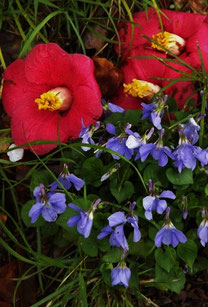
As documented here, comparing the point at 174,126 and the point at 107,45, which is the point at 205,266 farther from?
the point at 107,45

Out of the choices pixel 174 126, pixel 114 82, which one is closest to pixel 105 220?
pixel 174 126

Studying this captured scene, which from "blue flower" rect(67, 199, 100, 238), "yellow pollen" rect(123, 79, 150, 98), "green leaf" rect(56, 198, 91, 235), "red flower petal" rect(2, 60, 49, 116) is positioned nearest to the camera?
"blue flower" rect(67, 199, 100, 238)

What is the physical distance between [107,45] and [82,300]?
88 centimetres

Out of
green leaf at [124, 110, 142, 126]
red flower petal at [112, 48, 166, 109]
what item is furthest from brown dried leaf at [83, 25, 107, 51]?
green leaf at [124, 110, 142, 126]

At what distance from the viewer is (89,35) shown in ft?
5.16

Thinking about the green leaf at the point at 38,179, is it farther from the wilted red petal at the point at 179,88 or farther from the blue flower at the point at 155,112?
the wilted red petal at the point at 179,88

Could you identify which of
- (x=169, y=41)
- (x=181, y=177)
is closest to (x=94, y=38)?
(x=169, y=41)

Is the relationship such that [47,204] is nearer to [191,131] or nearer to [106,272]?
[106,272]

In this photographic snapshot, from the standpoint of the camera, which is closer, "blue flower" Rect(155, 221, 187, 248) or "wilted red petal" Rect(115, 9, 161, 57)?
"blue flower" Rect(155, 221, 187, 248)

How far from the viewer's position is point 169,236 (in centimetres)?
112

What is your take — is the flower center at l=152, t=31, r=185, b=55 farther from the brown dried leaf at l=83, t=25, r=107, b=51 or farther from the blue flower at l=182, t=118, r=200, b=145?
the blue flower at l=182, t=118, r=200, b=145

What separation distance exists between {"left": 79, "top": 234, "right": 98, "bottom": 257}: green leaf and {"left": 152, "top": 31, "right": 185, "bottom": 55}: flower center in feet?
2.13

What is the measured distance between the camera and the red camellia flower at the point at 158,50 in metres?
1.45

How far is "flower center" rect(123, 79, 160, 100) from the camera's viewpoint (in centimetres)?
142
